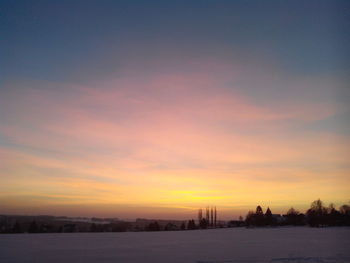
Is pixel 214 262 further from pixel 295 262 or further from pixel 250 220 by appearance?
pixel 250 220

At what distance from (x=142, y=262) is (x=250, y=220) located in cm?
14010

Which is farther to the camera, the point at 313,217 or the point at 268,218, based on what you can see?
the point at 268,218

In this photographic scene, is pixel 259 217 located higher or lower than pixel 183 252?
higher

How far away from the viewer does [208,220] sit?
18150 centimetres

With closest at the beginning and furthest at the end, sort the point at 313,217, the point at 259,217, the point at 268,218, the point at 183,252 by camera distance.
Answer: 1. the point at 183,252
2. the point at 313,217
3. the point at 268,218
4. the point at 259,217

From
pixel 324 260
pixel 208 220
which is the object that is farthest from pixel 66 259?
pixel 208 220

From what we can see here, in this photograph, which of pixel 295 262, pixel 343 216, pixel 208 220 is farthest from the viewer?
pixel 208 220

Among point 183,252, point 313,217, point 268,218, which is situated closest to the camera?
point 183,252

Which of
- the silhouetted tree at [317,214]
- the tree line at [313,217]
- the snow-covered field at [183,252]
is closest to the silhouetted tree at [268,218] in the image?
the tree line at [313,217]

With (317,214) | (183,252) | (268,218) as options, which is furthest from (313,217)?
Result: (183,252)

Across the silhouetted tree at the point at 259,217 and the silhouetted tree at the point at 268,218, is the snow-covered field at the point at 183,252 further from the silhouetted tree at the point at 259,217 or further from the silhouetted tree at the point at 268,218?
the silhouetted tree at the point at 268,218

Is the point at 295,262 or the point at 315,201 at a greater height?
the point at 315,201

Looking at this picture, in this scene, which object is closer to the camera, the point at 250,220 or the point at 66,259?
the point at 66,259

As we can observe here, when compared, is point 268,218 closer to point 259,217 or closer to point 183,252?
point 259,217
